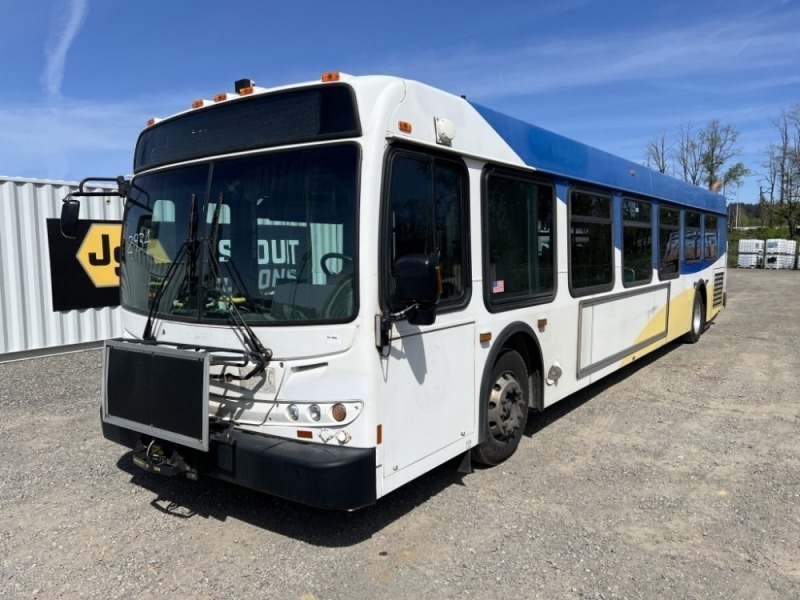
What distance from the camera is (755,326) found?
12.5 meters

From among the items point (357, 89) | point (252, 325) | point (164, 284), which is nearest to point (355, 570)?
point (252, 325)

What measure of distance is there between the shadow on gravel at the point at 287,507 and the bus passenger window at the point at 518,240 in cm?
145

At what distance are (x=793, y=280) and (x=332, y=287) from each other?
1149 inches

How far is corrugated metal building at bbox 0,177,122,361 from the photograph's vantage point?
9078 mm

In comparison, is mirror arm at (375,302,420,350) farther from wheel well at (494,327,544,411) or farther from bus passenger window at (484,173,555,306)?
wheel well at (494,327,544,411)

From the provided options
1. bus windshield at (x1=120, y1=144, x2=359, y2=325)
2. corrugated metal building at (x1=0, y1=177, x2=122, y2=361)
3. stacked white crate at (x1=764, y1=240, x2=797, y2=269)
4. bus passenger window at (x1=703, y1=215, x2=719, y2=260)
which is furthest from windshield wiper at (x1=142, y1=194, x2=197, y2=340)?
stacked white crate at (x1=764, y1=240, x2=797, y2=269)

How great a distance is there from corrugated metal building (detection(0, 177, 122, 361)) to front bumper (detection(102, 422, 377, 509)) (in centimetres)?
748

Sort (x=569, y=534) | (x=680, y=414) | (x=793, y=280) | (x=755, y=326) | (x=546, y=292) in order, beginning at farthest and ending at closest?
1. (x=793, y=280)
2. (x=755, y=326)
3. (x=680, y=414)
4. (x=546, y=292)
5. (x=569, y=534)

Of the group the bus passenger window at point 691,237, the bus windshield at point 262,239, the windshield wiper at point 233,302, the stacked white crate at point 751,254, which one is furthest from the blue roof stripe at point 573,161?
the stacked white crate at point 751,254

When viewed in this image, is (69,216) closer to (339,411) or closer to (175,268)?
(175,268)

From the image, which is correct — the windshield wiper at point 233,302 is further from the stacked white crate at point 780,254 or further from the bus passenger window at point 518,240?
the stacked white crate at point 780,254

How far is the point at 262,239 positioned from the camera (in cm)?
349

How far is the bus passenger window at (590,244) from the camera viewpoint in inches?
221

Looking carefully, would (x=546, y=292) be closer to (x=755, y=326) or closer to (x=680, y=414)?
(x=680, y=414)
